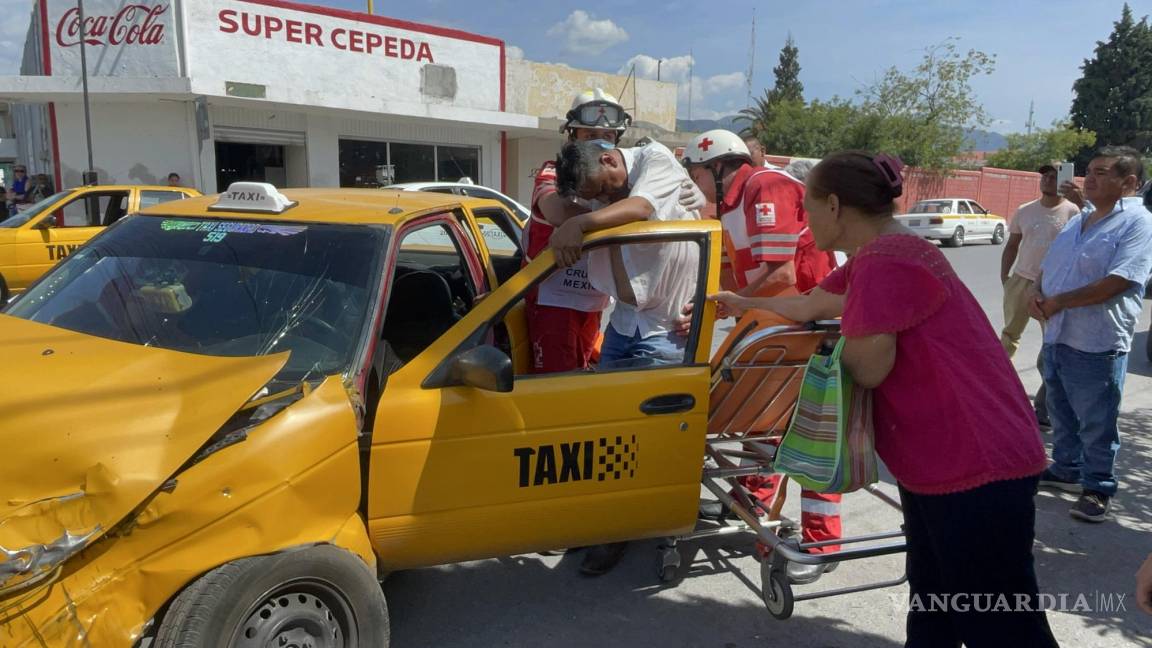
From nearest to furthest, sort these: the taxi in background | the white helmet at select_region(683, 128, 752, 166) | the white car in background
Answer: the white helmet at select_region(683, 128, 752, 166), the white car in background, the taxi in background

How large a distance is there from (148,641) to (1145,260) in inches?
184

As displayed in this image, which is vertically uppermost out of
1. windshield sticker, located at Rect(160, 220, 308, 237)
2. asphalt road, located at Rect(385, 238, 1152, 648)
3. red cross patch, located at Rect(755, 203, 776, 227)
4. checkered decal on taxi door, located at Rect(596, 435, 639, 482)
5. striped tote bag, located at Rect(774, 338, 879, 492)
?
red cross patch, located at Rect(755, 203, 776, 227)

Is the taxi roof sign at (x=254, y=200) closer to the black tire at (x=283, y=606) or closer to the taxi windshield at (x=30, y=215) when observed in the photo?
the black tire at (x=283, y=606)

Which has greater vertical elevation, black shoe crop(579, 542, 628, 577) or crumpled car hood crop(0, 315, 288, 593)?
crumpled car hood crop(0, 315, 288, 593)

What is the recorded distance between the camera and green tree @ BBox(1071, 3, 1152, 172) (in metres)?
47.8

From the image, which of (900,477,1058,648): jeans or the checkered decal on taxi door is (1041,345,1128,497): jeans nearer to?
(900,477,1058,648): jeans

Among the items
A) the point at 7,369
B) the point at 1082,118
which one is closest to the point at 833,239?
the point at 7,369

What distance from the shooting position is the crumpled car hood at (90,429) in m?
1.81

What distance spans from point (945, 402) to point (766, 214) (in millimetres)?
1654

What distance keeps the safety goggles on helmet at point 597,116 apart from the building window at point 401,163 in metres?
13.6

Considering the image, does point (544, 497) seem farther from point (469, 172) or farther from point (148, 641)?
point (469, 172)

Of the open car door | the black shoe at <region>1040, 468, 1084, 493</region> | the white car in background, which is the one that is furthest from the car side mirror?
the white car in background

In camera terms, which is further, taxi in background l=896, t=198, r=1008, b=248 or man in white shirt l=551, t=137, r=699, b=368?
taxi in background l=896, t=198, r=1008, b=248

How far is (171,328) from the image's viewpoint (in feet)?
Answer: 8.93
